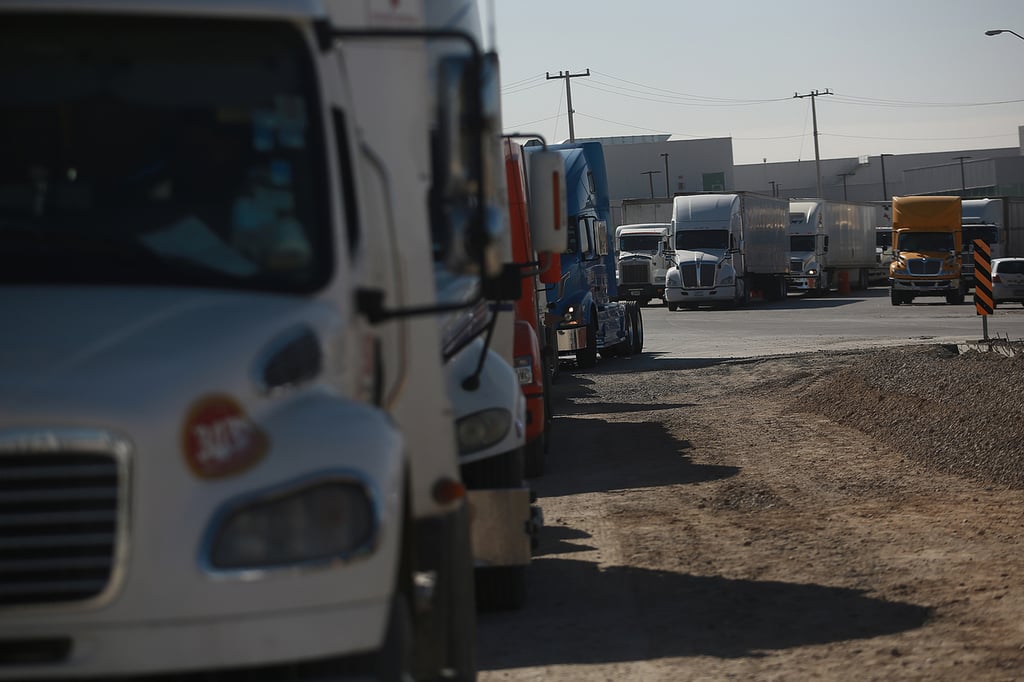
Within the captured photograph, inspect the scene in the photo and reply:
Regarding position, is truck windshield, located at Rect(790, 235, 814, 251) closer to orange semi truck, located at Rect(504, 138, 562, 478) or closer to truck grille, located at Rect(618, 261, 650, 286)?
truck grille, located at Rect(618, 261, 650, 286)

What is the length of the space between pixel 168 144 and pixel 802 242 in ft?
181

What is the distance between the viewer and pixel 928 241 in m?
47.4

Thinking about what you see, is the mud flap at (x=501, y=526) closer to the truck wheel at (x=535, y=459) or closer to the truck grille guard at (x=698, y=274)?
the truck wheel at (x=535, y=459)

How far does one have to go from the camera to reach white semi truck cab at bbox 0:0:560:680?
342cm

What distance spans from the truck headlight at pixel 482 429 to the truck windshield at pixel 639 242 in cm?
4203

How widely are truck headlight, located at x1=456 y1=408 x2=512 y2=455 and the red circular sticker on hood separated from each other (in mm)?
4276

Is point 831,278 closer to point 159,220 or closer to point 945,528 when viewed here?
point 945,528

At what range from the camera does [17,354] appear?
3520 mm

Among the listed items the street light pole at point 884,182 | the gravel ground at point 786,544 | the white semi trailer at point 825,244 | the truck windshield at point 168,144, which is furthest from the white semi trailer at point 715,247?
the street light pole at point 884,182

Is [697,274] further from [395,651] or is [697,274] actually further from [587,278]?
[395,651]

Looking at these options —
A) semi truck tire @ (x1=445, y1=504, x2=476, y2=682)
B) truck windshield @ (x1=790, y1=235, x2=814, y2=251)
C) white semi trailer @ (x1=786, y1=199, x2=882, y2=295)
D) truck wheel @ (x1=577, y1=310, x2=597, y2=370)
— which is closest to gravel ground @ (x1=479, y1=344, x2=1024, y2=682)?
semi truck tire @ (x1=445, y1=504, x2=476, y2=682)

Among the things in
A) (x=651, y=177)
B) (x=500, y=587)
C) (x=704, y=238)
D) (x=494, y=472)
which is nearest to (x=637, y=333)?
(x=704, y=238)

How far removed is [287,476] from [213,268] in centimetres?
79

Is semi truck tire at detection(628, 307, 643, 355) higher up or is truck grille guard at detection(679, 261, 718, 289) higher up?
truck grille guard at detection(679, 261, 718, 289)
